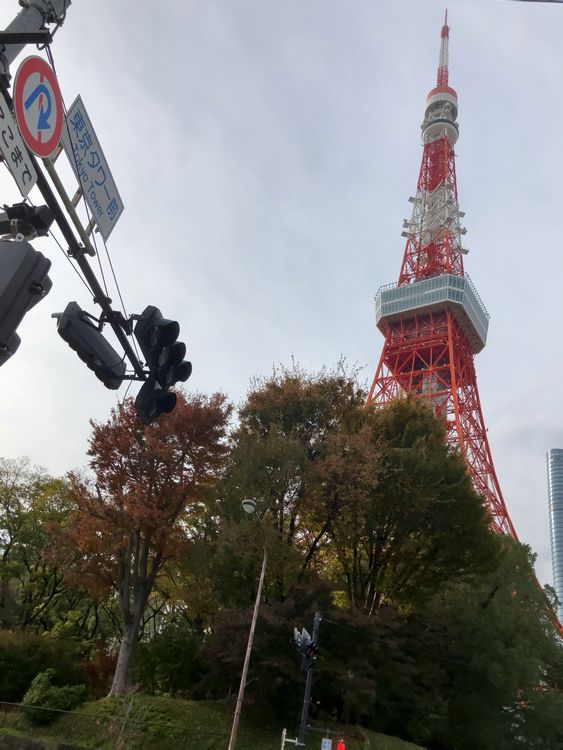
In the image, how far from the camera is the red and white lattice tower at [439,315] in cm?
5809

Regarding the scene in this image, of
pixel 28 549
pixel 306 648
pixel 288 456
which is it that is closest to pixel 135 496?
pixel 288 456

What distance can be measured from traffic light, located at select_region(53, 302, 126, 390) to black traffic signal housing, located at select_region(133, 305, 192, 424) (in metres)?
0.26

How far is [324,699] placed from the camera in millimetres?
21188

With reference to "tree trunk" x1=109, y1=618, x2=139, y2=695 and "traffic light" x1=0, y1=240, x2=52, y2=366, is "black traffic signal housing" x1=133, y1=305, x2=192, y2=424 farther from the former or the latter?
"tree trunk" x1=109, y1=618, x2=139, y2=695

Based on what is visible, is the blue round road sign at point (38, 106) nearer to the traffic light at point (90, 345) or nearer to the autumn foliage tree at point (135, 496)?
the traffic light at point (90, 345)

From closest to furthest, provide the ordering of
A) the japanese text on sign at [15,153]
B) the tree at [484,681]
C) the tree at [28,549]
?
the japanese text on sign at [15,153] → the tree at [484,681] → the tree at [28,549]

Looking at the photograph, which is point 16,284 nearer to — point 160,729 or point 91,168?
point 91,168

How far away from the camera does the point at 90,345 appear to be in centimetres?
460

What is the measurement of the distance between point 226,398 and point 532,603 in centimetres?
1501

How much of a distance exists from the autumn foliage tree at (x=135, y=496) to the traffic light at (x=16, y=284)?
56.8ft

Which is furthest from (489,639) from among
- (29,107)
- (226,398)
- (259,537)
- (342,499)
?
(29,107)

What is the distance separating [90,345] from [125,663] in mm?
18784

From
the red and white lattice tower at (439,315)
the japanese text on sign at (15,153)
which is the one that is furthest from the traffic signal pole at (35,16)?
the red and white lattice tower at (439,315)

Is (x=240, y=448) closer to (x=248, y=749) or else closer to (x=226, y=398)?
(x=226, y=398)
